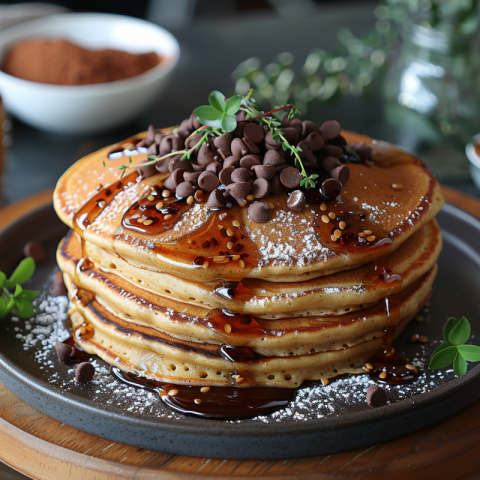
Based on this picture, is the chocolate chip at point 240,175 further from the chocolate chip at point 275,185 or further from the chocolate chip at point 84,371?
the chocolate chip at point 84,371

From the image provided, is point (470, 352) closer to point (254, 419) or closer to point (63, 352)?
point (254, 419)

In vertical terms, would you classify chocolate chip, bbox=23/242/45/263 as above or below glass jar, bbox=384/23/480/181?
below

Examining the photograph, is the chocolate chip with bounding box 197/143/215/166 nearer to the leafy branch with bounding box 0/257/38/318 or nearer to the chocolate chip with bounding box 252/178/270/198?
the chocolate chip with bounding box 252/178/270/198

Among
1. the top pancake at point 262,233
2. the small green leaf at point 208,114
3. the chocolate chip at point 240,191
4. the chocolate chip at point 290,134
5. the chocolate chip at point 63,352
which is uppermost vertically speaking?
the chocolate chip at point 290,134

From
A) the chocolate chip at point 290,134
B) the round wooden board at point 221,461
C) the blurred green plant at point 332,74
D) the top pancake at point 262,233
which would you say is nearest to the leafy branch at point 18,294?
the top pancake at point 262,233

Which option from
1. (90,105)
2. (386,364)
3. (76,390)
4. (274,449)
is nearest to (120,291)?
(76,390)

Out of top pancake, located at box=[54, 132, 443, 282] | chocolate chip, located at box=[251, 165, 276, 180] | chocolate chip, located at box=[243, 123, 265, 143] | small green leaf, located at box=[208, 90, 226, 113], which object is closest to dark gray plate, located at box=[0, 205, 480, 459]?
top pancake, located at box=[54, 132, 443, 282]

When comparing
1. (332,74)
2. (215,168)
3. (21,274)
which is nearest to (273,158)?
(215,168)
